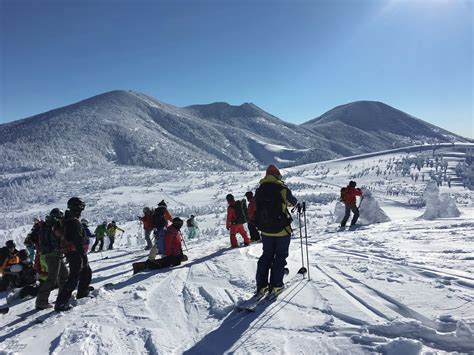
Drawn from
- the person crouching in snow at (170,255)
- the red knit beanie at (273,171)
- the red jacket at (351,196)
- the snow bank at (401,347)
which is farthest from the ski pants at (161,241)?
the red jacket at (351,196)

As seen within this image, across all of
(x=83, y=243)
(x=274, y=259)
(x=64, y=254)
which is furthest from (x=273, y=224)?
(x=64, y=254)

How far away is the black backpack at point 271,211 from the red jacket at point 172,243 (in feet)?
13.2

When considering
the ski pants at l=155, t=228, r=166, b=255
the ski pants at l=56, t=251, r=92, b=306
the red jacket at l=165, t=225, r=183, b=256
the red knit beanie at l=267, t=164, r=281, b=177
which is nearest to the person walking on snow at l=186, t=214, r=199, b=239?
the ski pants at l=155, t=228, r=166, b=255

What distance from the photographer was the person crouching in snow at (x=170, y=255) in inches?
321

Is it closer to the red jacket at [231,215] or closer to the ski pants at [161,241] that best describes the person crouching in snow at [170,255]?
the ski pants at [161,241]

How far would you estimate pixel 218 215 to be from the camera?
41.9m

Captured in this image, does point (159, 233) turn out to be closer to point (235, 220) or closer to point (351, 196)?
point (235, 220)

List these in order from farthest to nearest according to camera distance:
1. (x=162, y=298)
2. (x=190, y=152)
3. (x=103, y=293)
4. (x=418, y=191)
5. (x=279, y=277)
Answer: (x=190, y=152) → (x=418, y=191) → (x=103, y=293) → (x=162, y=298) → (x=279, y=277)

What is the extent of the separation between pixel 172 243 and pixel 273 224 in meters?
4.25

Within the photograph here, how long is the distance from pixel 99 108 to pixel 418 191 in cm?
18738

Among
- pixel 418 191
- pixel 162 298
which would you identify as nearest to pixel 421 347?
pixel 162 298

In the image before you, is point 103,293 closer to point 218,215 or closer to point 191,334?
point 191,334

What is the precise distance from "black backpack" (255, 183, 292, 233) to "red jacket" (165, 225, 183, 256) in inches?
159

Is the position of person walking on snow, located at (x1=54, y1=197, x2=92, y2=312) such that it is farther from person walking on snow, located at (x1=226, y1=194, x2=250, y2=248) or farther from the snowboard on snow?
person walking on snow, located at (x1=226, y1=194, x2=250, y2=248)
